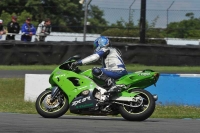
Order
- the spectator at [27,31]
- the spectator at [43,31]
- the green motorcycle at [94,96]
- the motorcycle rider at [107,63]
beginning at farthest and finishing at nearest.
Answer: the spectator at [43,31] → the spectator at [27,31] → the motorcycle rider at [107,63] → the green motorcycle at [94,96]

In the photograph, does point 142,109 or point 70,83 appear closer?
point 142,109

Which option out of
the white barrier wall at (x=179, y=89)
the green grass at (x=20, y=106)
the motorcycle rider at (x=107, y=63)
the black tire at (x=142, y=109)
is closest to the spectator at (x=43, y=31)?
the green grass at (x=20, y=106)

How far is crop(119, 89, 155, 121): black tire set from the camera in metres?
10.7

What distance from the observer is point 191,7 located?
25.0 m

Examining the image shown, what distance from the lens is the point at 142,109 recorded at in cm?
1082

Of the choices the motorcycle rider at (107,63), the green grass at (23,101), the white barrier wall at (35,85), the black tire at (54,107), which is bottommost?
the green grass at (23,101)

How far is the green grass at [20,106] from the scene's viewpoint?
13.3m

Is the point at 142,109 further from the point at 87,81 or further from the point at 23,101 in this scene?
the point at 23,101

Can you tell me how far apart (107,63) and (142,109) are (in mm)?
1198

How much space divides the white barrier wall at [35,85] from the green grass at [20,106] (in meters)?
0.25

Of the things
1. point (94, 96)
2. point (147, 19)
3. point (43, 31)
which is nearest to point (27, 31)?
point (43, 31)

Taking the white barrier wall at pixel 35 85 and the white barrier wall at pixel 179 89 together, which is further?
the white barrier wall at pixel 35 85

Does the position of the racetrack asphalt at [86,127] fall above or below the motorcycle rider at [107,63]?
below

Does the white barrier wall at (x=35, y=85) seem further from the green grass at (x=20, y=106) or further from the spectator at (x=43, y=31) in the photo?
the spectator at (x=43, y=31)
